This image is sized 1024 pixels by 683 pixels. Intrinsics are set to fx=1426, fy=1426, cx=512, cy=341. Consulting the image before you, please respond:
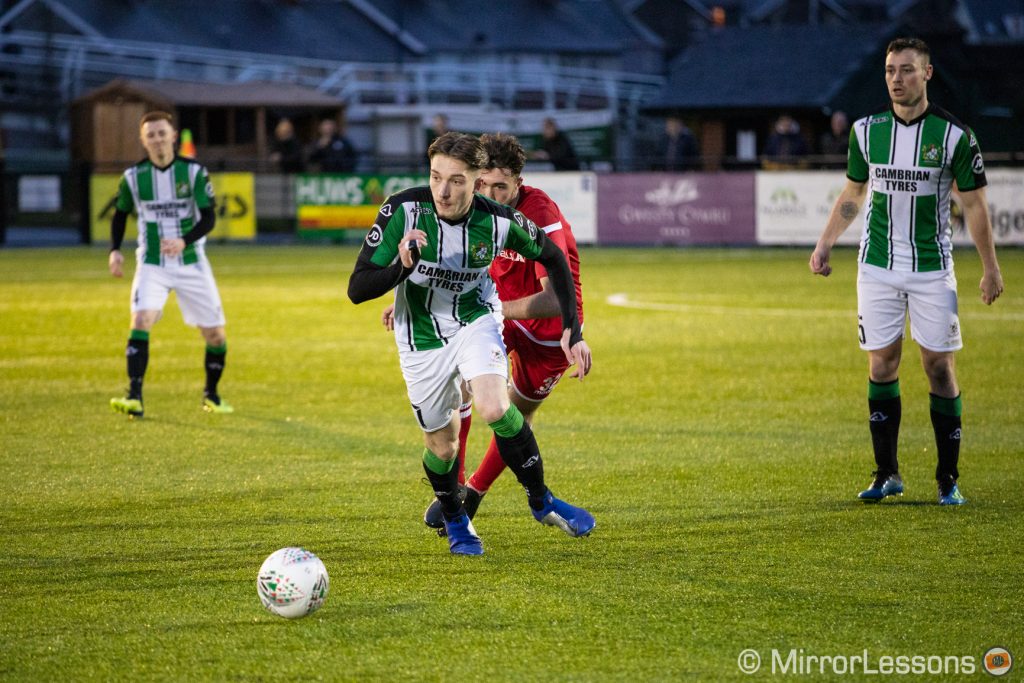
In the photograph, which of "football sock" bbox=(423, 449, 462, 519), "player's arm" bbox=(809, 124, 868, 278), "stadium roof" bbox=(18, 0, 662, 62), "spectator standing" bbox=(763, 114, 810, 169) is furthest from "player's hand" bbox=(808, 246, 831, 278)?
"stadium roof" bbox=(18, 0, 662, 62)

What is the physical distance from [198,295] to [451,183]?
17.4 feet

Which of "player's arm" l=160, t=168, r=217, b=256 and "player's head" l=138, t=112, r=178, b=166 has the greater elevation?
"player's head" l=138, t=112, r=178, b=166

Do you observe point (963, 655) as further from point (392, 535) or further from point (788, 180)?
point (788, 180)

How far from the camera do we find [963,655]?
15.6 ft

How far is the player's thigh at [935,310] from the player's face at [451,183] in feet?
8.28

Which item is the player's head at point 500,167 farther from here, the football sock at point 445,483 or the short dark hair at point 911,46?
the short dark hair at point 911,46

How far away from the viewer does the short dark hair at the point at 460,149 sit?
226 inches

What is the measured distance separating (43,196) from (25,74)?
20.4 meters

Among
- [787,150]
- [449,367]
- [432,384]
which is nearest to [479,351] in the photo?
[449,367]

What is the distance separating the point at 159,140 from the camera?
10.6m

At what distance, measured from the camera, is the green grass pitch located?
193 inches

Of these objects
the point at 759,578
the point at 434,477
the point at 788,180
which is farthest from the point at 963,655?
the point at 788,180

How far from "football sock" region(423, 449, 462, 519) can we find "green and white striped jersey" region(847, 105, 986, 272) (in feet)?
8.23

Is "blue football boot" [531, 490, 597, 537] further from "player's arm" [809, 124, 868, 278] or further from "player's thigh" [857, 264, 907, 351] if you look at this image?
"player's arm" [809, 124, 868, 278]
